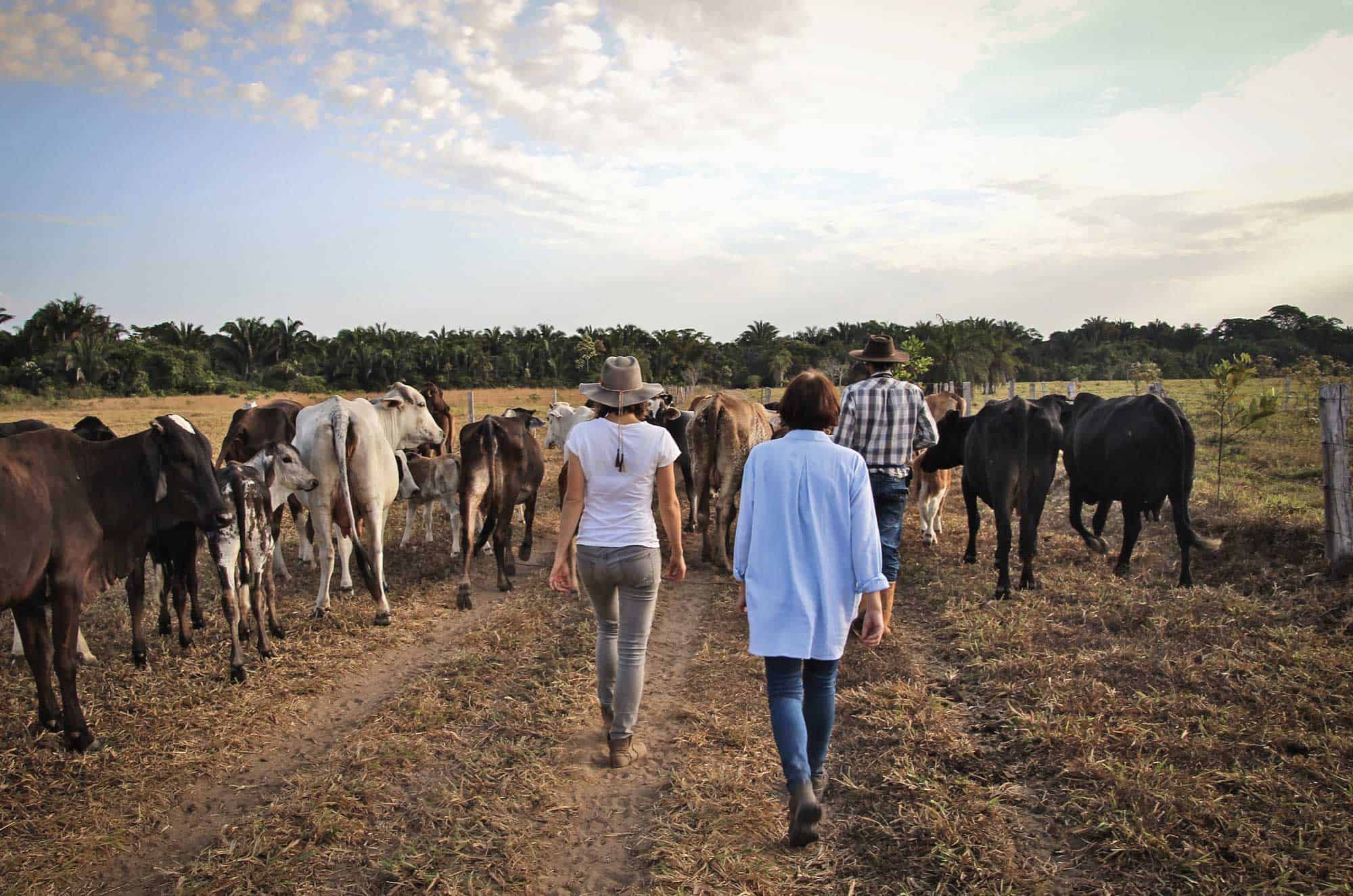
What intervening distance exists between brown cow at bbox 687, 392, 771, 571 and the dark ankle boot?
16.8ft

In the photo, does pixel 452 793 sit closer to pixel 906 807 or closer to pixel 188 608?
pixel 906 807

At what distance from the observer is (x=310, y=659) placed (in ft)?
19.7

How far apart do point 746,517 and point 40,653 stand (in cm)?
458

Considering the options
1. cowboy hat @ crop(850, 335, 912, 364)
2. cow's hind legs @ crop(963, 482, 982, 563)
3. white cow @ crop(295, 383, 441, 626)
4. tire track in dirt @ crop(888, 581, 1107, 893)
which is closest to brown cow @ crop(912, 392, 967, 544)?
cow's hind legs @ crop(963, 482, 982, 563)

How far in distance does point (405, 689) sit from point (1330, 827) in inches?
210

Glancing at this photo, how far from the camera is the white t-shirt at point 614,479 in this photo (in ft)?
13.5

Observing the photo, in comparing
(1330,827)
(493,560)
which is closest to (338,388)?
(493,560)

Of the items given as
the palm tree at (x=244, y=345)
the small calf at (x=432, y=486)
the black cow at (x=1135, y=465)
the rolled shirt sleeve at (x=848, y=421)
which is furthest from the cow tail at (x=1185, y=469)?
the palm tree at (x=244, y=345)

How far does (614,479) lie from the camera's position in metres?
4.12

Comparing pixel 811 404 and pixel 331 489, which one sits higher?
pixel 811 404

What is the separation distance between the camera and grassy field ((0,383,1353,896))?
11.0 feet

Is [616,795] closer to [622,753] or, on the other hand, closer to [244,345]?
[622,753]

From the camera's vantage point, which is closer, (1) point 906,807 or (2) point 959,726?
(1) point 906,807

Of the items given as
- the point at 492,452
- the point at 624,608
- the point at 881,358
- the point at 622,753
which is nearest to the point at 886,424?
the point at 881,358
